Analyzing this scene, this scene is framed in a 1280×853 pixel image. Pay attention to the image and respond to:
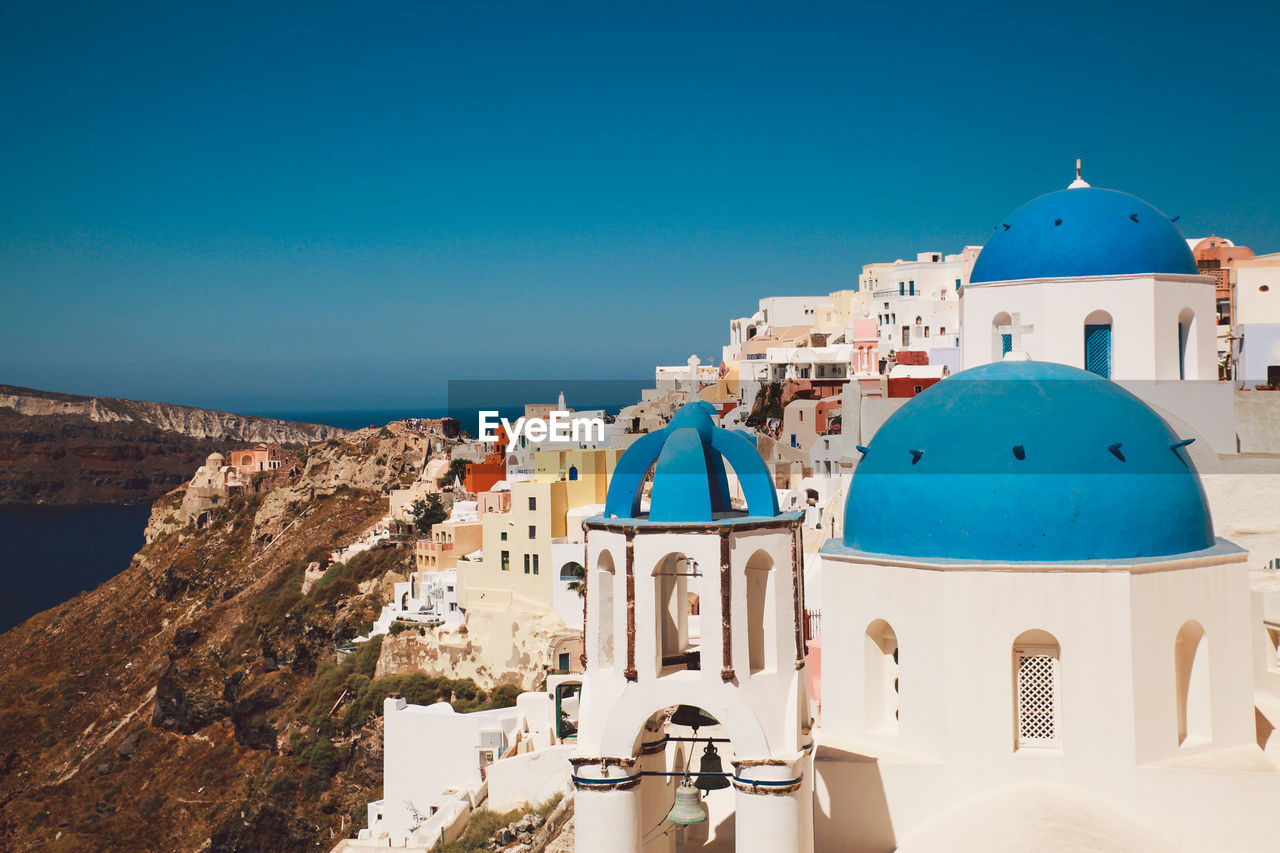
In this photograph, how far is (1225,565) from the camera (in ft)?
31.6

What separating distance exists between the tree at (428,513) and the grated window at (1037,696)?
3579cm

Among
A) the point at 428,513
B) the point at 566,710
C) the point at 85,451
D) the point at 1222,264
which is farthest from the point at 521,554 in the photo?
the point at 85,451

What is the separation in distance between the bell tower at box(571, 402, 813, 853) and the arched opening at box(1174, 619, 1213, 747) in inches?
145

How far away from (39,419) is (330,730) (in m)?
168

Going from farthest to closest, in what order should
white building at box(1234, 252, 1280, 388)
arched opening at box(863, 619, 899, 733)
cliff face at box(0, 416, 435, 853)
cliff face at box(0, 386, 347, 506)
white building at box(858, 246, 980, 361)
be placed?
cliff face at box(0, 386, 347, 506)
white building at box(858, 246, 980, 361)
cliff face at box(0, 416, 435, 853)
white building at box(1234, 252, 1280, 388)
arched opening at box(863, 619, 899, 733)

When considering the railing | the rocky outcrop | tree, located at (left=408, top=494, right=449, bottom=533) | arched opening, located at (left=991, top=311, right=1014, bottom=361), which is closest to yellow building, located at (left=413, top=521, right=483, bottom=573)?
tree, located at (left=408, top=494, right=449, bottom=533)

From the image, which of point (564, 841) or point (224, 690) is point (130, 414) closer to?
point (224, 690)

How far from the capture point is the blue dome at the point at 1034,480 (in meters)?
9.52

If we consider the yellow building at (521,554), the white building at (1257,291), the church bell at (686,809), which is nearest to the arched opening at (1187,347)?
the church bell at (686,809)

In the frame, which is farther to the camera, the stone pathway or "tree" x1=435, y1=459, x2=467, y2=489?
"tree" x1=435, y1=459, x2=467, y2=489

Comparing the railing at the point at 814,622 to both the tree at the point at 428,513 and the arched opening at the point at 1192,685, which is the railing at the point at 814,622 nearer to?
the arched opening at the point at 1192,685

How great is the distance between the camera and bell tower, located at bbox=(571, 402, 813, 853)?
27.1 feet

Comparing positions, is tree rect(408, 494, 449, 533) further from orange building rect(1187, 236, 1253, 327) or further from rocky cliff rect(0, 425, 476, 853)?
orange building rect(1187, 236, 1253, 327)

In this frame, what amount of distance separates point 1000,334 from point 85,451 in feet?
601
